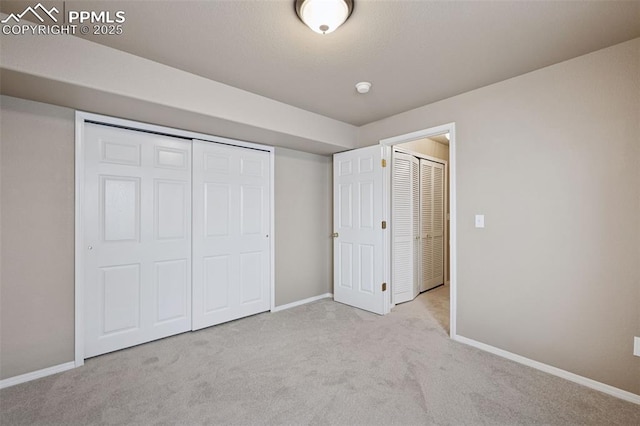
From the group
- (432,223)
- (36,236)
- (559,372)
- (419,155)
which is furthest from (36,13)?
(432,223)

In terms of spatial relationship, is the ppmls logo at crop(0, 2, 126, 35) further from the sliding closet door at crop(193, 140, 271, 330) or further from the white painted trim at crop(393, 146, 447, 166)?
the white painted trim at crop(393, 146, 447, 166)

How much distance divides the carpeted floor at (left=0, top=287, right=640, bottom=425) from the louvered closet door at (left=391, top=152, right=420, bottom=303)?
1.11 metres

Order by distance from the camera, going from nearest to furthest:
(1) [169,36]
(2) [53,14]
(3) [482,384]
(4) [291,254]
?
(2) [53,14] < (1) [169,36] < (3) [482,384] < (4) [291,254]

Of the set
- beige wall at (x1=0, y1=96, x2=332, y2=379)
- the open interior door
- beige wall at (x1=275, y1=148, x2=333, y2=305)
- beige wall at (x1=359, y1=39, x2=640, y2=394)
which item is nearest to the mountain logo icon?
beige wall at (x1=0, y1=96, x2=332, y2=379)

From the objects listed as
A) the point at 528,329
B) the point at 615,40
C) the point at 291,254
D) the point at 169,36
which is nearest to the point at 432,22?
the point at 615,40

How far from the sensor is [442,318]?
11.0ft

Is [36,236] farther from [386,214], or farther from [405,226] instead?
[405,226]

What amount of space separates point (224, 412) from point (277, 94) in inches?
103

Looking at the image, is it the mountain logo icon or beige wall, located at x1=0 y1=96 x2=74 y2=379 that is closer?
the mountain logo icon

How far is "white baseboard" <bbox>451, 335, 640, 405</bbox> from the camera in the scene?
193 centimetres

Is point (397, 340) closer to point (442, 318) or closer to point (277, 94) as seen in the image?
point (442, 318)

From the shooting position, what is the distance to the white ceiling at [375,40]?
1.65 m

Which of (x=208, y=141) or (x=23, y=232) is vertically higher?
(x=208, y=141)

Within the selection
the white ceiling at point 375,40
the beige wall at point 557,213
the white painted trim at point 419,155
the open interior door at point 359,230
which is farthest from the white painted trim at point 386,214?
the white ceiling at point 375,40
